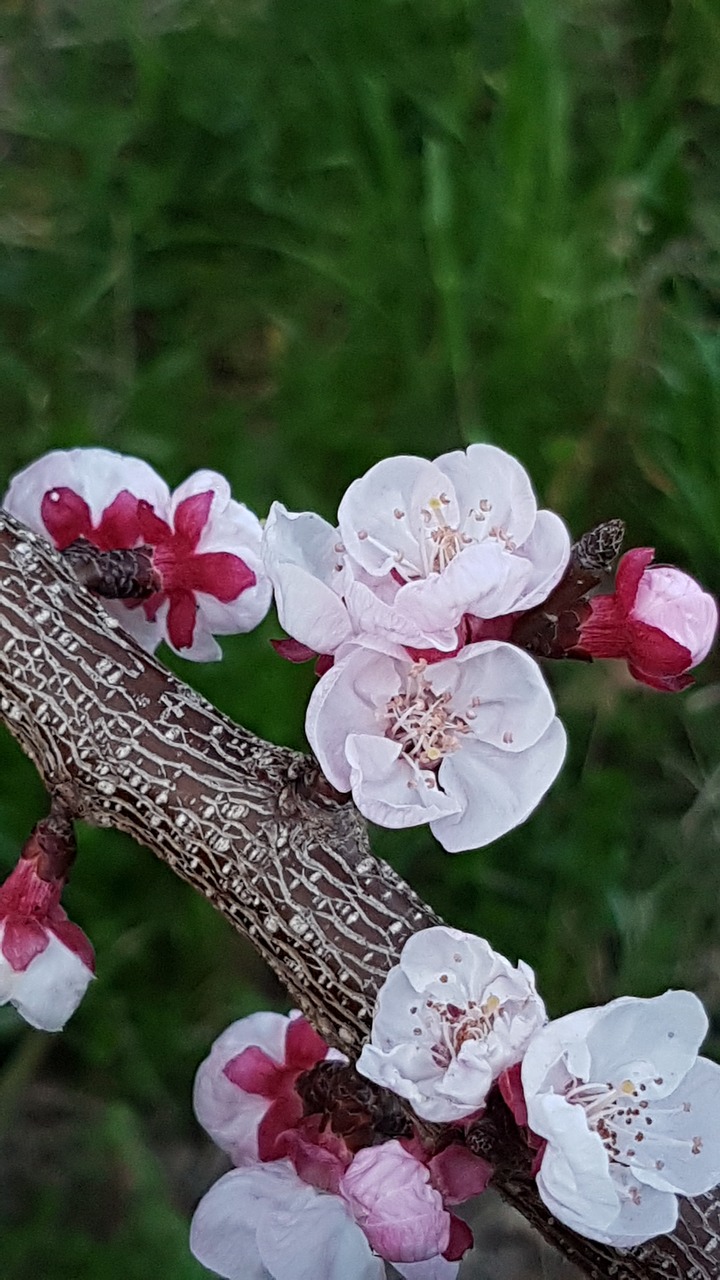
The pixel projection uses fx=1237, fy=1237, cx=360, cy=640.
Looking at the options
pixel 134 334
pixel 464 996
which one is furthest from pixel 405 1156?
pixel 134 334

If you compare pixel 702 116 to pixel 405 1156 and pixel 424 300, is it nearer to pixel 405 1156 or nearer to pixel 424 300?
pixel 424 300

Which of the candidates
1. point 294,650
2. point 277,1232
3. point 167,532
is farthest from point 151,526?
point 277,1232

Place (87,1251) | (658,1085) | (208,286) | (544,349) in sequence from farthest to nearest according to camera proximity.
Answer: (208,286)
(544,349)
(87,1251)
(658,1085)

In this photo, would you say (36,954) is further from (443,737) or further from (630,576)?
(630,576)

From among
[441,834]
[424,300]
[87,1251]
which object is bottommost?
[87,1251]

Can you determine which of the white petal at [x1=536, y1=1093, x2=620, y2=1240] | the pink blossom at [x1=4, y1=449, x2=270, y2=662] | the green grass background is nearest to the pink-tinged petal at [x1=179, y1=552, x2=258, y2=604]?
the pink blossom at [x1=4, y1=449, x2=270, y2=662]

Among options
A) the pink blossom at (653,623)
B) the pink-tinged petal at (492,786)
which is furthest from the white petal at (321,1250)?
the pink blossom at (653,623)

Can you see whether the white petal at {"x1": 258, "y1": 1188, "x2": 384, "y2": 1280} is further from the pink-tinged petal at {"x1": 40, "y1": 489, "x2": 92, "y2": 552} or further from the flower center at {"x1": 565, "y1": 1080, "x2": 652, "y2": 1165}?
the pink-tinged petal at {"x1": 40, "y1": 489, "x2": 92, "y2": 552}

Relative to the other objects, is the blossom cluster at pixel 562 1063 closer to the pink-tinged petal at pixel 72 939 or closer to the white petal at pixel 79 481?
the pink-tinged petal at pixel 72 939
